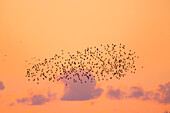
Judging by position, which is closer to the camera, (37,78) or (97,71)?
(97,71)

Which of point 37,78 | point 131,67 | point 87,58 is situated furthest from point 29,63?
point 131,67

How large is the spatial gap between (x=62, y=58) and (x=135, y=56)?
17.7m

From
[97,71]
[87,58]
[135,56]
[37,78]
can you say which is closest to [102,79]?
[97,71]

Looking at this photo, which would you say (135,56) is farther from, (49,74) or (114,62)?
(49,74)

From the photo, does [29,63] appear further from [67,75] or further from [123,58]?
[123,58]

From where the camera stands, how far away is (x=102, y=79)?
58.1 meters

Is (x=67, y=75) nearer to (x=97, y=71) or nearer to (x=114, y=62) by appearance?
(x=97, y=71)

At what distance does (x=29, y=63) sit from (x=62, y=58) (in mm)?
10117

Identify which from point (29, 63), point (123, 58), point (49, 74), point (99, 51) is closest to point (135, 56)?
point (123, 58)

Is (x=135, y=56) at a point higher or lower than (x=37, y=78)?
higher

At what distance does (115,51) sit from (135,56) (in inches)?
222

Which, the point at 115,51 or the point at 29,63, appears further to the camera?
the point at 29,63

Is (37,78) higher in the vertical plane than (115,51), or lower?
lower

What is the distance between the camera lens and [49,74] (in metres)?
59.7
